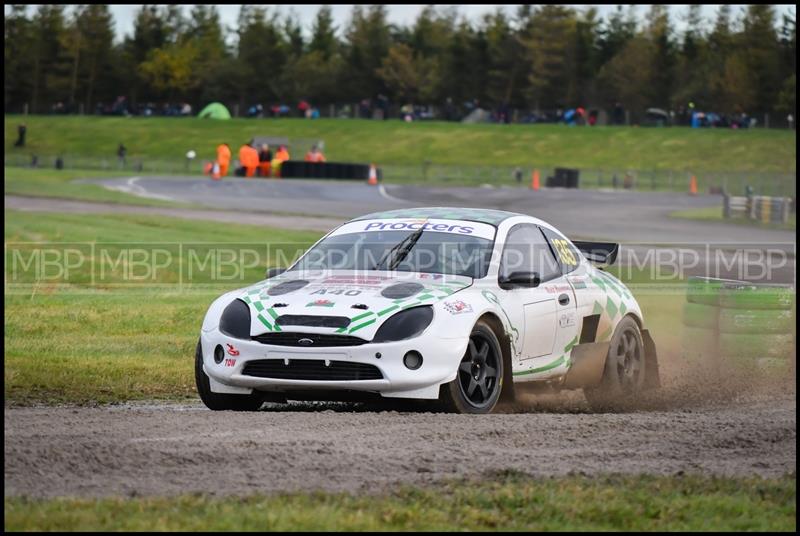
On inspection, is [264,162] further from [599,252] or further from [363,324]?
[363,324]

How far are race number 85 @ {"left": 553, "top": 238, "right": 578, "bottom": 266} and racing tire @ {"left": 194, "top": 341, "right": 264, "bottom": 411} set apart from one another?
2.59 m

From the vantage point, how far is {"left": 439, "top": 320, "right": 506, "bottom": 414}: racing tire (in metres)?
8.43

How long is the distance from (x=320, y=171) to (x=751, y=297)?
4265cm

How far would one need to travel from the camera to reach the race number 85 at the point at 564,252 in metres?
10.1

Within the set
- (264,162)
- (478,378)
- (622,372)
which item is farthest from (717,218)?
(478,378)

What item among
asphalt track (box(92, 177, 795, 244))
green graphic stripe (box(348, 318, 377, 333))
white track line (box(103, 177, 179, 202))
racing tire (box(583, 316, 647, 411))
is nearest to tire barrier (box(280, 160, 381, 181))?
asphalt track (box(92, 177, 795, 244))

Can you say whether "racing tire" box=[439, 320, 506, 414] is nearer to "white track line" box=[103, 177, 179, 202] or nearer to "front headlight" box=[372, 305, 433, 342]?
"front headlight" box=[372, 305, 433, 342]

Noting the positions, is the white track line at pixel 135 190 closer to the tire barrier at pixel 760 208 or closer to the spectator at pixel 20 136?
the tire barrier at pixel 760 208

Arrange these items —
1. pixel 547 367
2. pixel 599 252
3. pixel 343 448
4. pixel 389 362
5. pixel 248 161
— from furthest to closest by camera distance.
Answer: pixel 248 161
pixel 599 252
pixel 547 367
pixel 389 362
pixel 343 448

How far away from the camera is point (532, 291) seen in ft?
31.0

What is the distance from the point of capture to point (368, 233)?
9805mm

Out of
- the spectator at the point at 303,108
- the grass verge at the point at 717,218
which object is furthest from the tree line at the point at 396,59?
the grass verge at the point at 717,218

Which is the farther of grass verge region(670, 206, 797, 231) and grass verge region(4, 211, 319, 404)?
grass verge region(670, 206, 797, 231)

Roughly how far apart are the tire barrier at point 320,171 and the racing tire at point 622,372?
43.3m
